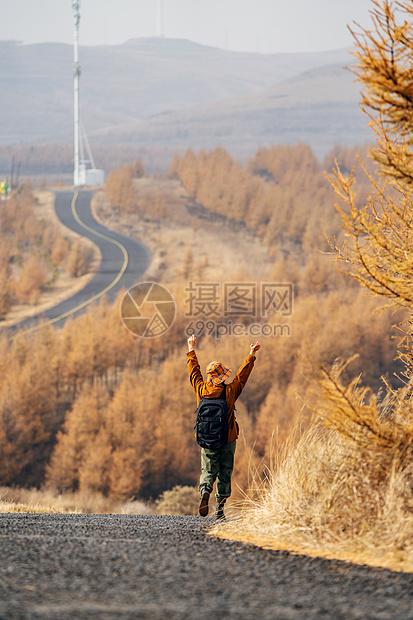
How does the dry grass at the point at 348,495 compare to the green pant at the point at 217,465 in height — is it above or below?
above

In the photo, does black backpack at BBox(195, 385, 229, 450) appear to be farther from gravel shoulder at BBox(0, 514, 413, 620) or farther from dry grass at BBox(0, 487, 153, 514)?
dry grass at BBox(0, 487, 153, 514)

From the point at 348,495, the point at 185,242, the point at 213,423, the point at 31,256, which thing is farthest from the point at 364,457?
Result: the point at 185,242

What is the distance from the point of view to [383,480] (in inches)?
187

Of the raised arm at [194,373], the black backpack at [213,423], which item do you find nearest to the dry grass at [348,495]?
the black backpack at [213,423]

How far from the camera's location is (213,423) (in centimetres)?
607

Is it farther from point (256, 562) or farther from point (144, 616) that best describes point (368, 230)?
point (144, 616)

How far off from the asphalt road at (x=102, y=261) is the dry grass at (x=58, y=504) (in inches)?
1068

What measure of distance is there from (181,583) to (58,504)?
50.8 ft

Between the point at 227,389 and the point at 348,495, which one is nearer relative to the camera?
the point at 348,495

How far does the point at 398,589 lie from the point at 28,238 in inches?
3209

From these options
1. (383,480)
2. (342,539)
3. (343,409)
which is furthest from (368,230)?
(342,539)

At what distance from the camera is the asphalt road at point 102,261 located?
5783 centimetres

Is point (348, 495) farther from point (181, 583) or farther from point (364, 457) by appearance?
point (181, 583)

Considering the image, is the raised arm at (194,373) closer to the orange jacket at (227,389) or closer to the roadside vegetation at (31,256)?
the orange jacket at (227,389)
